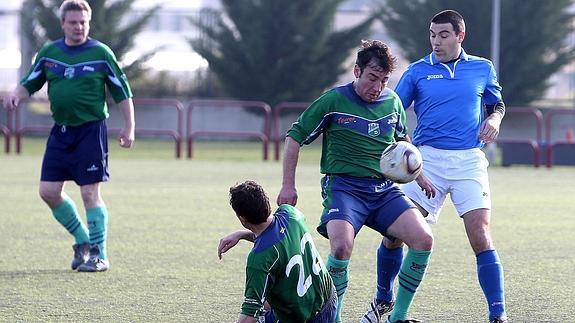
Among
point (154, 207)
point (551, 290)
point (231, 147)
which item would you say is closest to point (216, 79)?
point (231, 147)

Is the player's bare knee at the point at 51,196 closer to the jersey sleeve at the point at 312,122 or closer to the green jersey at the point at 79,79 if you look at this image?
the green jersey at the point at 79,79

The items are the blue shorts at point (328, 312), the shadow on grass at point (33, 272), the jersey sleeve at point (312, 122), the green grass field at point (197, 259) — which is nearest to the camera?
the blue shorts at point (328, 312)

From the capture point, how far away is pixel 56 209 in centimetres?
918

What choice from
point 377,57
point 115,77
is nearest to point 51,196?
point 115,77

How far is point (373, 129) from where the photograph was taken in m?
6.83

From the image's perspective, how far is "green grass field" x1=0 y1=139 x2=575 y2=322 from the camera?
7.43 metres

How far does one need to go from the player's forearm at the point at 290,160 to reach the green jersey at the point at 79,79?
271 centimetres

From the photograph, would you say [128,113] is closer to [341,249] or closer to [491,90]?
[491,90]

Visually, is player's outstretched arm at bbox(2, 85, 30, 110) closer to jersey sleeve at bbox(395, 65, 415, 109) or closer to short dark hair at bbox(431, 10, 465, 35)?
jersey sleeve at bbox(395, 65, 415, 109)

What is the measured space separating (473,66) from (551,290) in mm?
1814

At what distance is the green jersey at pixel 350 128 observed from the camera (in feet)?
22.2

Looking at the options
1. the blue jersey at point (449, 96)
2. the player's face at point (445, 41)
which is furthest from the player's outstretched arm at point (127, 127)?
the player's face at point (445, 41)

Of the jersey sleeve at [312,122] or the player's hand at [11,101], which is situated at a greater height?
the jersey sleeve at [312,122]

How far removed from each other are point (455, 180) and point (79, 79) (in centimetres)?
321
